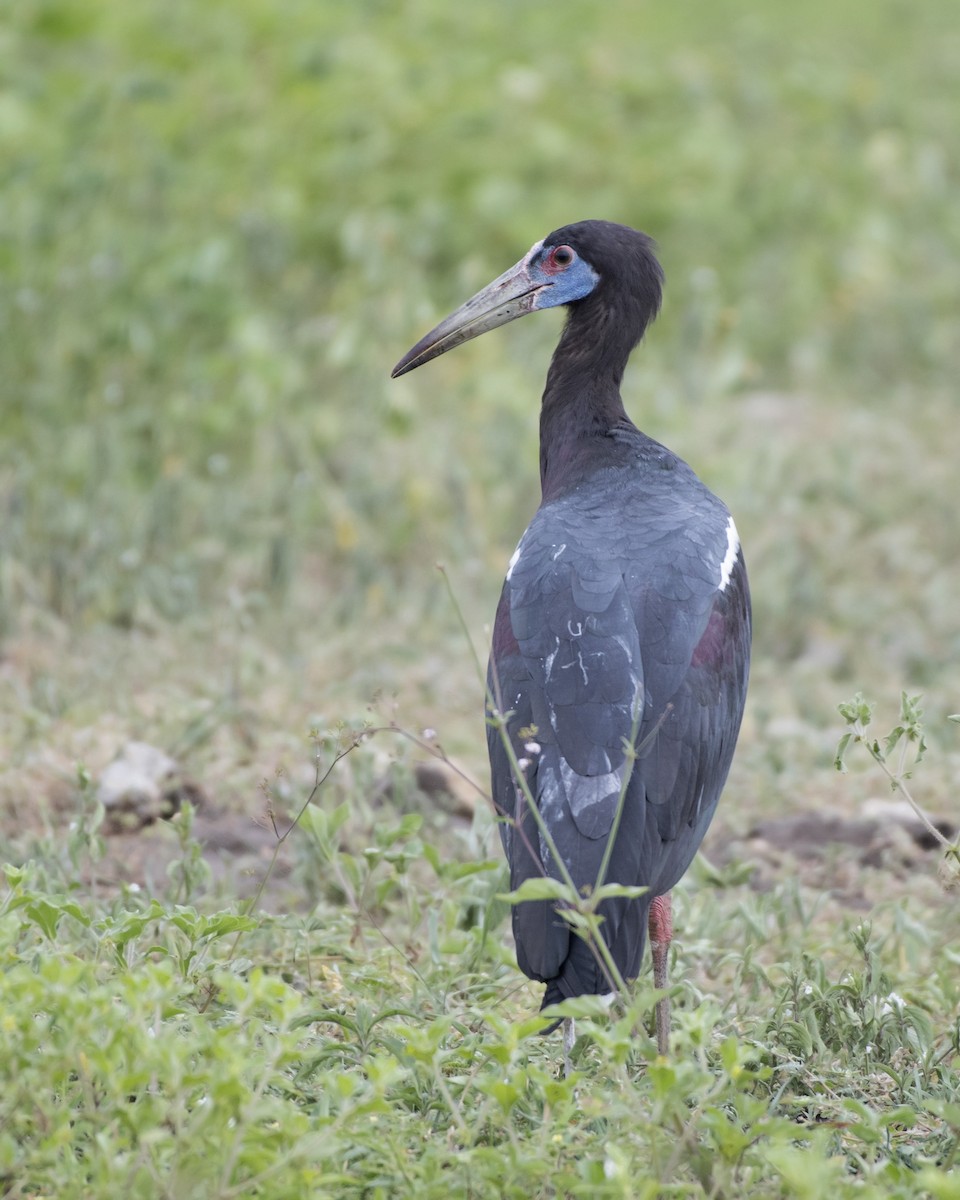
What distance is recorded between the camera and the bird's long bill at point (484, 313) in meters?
4.70

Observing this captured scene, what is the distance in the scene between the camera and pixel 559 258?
4.65 m

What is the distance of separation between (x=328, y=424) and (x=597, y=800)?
3.88 m

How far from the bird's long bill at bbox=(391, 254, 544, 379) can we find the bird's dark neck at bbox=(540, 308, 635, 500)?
0.46 ft

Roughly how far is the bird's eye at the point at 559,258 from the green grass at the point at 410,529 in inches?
55.6

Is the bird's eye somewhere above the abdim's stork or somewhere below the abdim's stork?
above

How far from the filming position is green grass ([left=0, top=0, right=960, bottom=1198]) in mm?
2779

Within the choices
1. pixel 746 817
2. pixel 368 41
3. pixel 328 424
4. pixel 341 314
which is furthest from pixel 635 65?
pixel 746 817

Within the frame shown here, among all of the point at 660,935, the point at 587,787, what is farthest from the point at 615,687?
the point at 660,935

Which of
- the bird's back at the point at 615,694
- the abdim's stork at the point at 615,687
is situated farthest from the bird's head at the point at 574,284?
the bird's back at the point at 615,694

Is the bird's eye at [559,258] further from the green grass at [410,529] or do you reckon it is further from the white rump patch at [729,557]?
the green grass at [410,529]

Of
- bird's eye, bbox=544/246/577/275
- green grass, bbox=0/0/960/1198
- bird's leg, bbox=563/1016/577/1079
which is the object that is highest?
bird's eye, bbox=544/246/577/275

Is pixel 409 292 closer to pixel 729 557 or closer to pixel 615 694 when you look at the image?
pixel 729 557

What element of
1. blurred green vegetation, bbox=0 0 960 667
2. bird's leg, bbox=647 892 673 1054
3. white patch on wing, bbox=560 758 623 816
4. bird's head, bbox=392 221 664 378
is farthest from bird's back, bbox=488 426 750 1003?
blurred green vegetation, bbox=0 0 960 667

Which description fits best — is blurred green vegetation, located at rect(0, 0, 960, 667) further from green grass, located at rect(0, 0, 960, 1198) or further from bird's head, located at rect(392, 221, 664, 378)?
bird's head, located at rect(392, 221, 664, 378)
